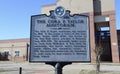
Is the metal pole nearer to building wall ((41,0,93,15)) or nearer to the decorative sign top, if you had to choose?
the decorative sign top

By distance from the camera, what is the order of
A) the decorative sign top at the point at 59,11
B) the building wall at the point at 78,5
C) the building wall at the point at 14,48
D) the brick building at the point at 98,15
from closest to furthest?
the decorative sign top at the point at 59,11, the brick building at the point at 98,15, the building wall at the point at 78,5, the building wall at the point at 14,48

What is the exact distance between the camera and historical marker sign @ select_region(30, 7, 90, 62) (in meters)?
6.81

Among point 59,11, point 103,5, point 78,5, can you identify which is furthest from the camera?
point 78,5

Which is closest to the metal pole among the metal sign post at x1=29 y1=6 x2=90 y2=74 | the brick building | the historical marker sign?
the metal sign post at x1=29 y1=6 x2=90 y2=74

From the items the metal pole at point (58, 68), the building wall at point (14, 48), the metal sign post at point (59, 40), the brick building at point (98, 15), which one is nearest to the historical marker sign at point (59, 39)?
the metal sign post at point (59, 40)

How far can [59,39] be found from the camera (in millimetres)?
6848

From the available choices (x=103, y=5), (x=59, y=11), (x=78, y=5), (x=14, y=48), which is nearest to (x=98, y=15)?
(x=103, y=5)

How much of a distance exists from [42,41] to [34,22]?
70 cm

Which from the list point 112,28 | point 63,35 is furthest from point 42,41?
point 112,28

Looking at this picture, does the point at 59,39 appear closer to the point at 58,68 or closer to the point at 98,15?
the point at 58,68

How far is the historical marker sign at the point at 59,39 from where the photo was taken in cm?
681

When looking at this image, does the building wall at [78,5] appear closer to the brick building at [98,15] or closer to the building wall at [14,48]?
the brick building at [98,15]

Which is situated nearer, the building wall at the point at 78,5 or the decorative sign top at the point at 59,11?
the decorative sign top at the point at 59,11

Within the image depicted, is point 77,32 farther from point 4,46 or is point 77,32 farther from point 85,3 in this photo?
point 4,46
